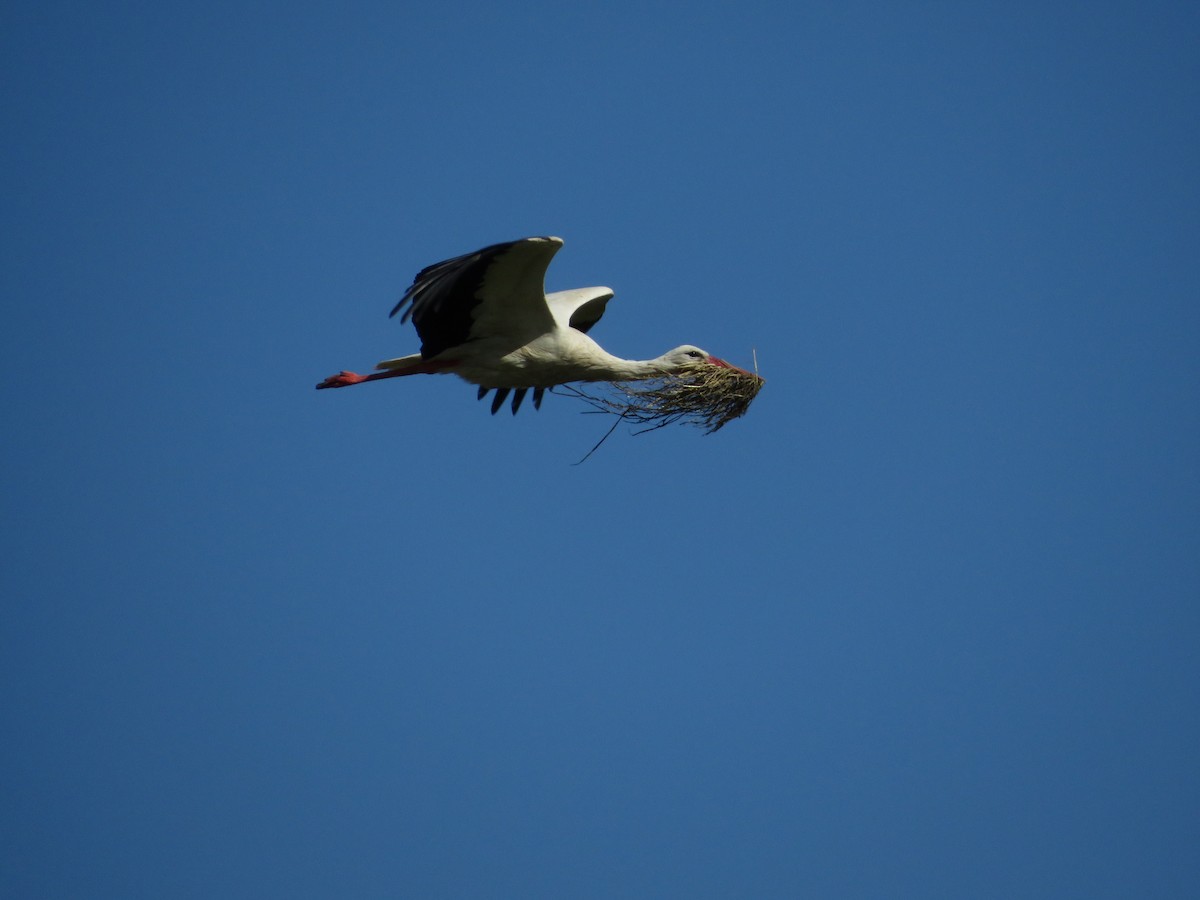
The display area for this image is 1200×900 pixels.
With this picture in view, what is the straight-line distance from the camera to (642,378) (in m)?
10.9

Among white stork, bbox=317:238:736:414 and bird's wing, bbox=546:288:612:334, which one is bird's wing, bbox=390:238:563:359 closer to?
white stork, bbox=317:238:736:414

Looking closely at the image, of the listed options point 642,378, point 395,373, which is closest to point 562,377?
point 642,378

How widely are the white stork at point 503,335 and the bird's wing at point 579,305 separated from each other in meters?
0.18

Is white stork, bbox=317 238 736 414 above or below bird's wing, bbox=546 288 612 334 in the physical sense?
below

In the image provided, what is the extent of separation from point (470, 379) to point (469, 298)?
3.54 feet

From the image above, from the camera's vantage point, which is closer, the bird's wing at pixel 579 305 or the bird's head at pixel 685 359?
the bird's head at pixel 685 359

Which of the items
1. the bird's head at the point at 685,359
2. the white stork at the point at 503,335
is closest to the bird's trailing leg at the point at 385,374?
the white stork at the point at 503,335

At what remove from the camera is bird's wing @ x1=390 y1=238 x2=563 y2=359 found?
977 cm

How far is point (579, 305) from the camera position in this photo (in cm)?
1213

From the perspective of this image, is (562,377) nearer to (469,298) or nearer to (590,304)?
(469,298)

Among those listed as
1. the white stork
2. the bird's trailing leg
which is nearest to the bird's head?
the white stork

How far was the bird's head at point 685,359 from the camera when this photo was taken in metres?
10.4

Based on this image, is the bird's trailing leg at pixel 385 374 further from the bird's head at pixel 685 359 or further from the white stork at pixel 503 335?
the bird's head at pixel 685 359

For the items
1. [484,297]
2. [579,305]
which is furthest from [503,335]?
[579,305]
